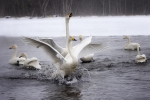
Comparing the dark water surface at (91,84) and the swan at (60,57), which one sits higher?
the swan at (60,57)

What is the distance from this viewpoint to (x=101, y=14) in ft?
163

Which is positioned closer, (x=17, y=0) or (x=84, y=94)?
(x=84, y=94)

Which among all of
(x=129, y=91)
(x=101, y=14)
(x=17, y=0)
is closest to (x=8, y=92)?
(x=129, y=91)

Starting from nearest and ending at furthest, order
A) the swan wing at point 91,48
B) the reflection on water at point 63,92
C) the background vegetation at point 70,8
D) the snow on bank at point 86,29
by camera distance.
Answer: the reflection on water at point 63,92 → the swan wing at point 91,48 → the snow on bank at point 86,29 → the background vegetation at point 70,8

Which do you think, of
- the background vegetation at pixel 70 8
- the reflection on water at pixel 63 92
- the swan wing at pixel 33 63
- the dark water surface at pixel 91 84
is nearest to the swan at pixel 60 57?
the dark water surface at pixel 91 84

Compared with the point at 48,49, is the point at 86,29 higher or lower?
lower

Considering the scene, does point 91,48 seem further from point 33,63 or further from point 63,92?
point 63,92

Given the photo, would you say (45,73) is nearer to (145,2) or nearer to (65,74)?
(65,74)

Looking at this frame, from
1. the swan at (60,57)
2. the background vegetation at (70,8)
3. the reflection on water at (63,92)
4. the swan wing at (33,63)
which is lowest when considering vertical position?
the reflection on water at (63,92)

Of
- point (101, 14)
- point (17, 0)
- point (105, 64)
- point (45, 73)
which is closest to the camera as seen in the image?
point (45, 73)

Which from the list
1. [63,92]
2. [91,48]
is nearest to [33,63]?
[91,48]

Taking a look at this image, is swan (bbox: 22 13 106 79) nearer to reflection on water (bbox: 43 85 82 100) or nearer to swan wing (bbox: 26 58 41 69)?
reflection on water (bbox: 43 85 82 100)

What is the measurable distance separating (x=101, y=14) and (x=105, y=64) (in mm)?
39439

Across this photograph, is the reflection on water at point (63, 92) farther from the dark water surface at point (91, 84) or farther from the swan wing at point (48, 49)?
the swan wing at point (48, 49)
